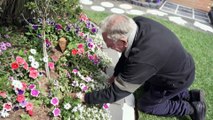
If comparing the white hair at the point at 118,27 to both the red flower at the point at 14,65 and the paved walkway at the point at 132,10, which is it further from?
the paved walkway at the point at 132,10

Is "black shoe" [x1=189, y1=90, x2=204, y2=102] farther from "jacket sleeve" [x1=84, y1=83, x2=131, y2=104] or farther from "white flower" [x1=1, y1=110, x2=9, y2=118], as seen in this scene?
"white flower" [x1=1, y1=110, x2=9, y2=118]

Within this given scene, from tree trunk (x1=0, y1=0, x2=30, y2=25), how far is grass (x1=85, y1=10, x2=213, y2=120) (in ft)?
5.92

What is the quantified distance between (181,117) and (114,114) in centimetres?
105

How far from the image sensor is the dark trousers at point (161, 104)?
3158 mm

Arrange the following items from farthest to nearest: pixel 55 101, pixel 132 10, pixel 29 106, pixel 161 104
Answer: pixel 132 10 < pixel 161 104 < pixel 55 101 < pixel 29 106

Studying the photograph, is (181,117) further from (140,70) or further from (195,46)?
(195,46)

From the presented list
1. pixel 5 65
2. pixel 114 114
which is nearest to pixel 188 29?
pixel 114 114

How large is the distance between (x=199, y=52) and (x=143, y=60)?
3.41 metres

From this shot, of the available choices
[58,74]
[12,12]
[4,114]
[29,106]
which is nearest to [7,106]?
[4,114]

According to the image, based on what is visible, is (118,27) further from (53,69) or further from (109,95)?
(53,69)

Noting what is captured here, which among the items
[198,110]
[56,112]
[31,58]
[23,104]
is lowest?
[198,110]

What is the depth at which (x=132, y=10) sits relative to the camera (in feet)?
22.6

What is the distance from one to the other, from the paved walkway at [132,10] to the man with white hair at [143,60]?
A: 3.75m

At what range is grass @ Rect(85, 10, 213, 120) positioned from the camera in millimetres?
3906
